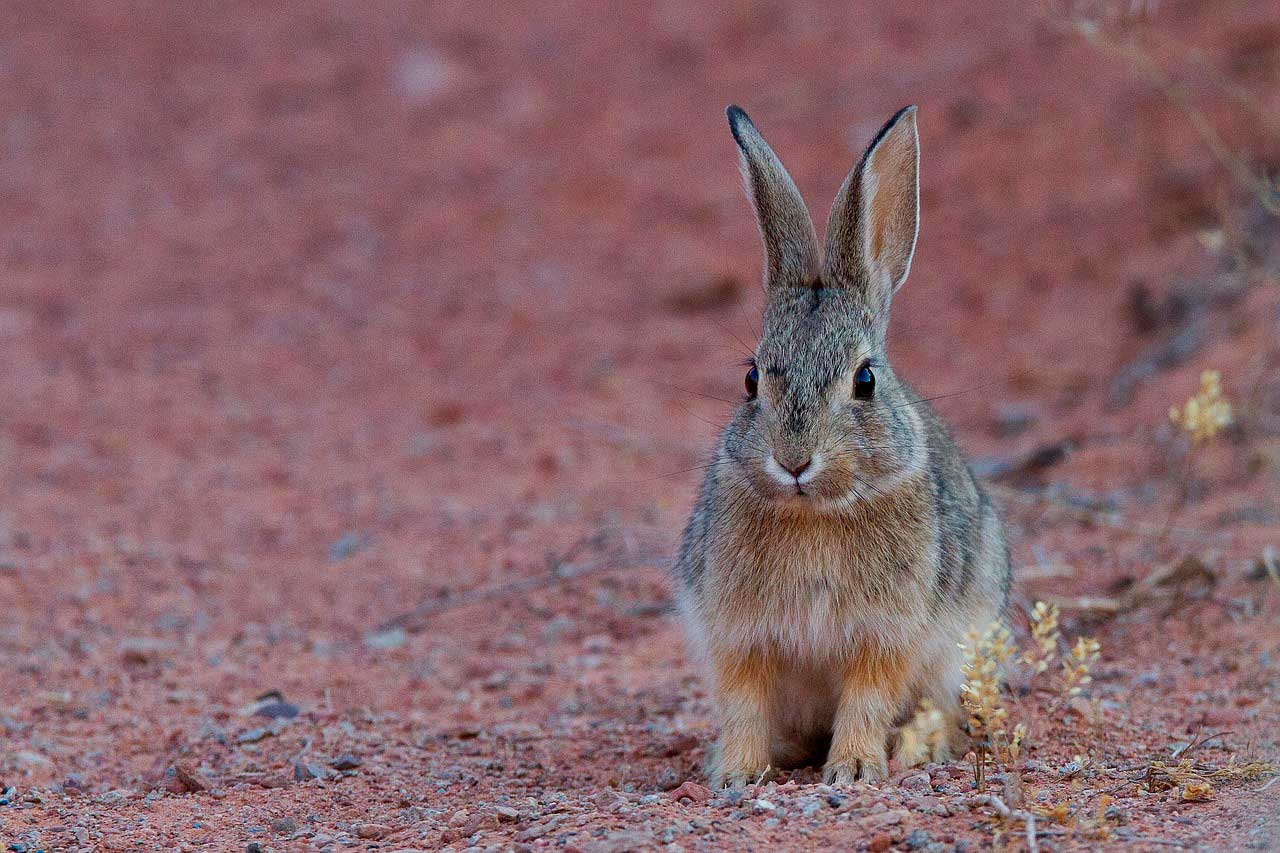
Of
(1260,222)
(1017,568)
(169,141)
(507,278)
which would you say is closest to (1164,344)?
(1260,222)

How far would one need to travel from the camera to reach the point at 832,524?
465 centimetres

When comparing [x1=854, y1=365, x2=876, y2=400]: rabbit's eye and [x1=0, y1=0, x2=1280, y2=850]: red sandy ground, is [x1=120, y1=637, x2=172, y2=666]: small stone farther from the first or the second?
[x1=854, y1=365, x2=876, y2=400]: rabbit's eye

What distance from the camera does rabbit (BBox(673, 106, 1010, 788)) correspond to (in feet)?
15.0

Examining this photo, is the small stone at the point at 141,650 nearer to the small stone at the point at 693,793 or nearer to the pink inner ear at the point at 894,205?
the small stone at the point at 693,793

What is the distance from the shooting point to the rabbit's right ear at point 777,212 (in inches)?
196

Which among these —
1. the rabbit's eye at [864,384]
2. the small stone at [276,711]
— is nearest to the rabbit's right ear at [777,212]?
the rabbit's eye at [864,384]

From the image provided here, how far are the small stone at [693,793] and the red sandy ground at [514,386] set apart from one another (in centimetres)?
5

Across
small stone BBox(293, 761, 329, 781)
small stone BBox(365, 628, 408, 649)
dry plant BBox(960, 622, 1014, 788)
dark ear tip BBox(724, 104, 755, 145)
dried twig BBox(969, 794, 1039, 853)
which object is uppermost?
dark ear tip BBox(724, 104, 755, 145)

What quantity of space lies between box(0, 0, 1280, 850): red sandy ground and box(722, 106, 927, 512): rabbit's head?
934 millimetres

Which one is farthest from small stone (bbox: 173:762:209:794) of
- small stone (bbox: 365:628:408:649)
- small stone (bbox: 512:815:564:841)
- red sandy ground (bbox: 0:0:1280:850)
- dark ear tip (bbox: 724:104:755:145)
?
dark ear tip (bbox: 724:104:755:145)

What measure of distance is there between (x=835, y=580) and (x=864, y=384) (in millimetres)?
608

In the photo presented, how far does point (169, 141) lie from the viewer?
1319 cm

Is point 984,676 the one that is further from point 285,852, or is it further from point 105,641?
point 105,641

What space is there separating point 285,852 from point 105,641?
Answer: 8.81 ft
